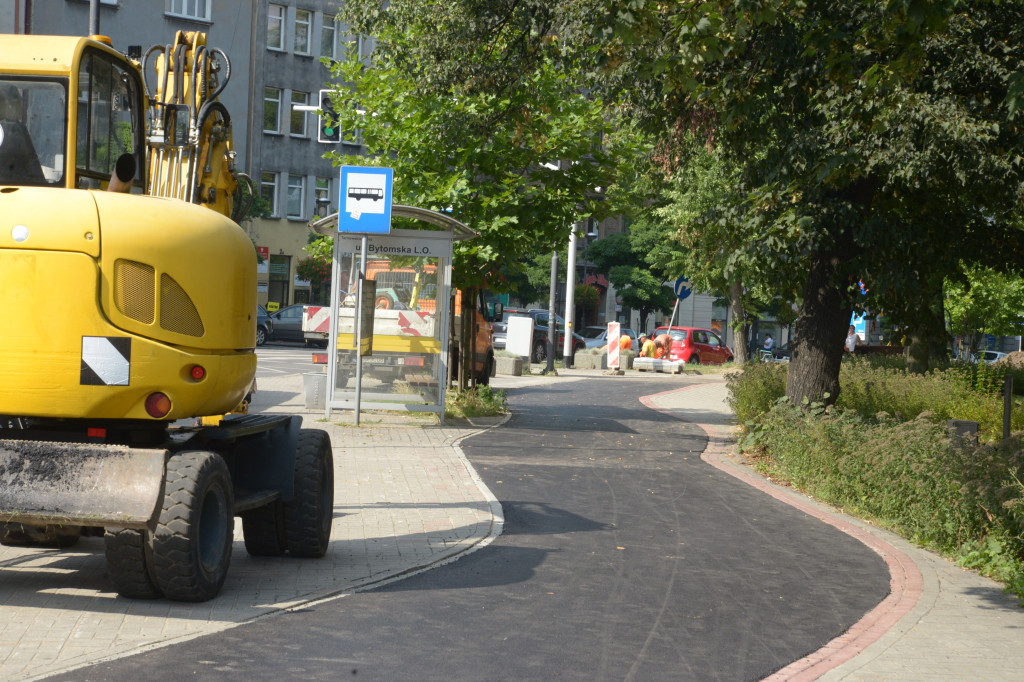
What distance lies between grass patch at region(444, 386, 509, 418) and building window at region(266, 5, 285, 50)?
3814cm

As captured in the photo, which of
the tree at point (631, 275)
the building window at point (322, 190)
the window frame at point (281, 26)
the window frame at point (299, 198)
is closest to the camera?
the window frame at point (281, 26)

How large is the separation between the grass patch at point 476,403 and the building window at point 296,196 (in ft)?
126

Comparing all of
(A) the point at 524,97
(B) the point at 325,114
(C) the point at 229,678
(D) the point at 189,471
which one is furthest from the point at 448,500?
(B) the point at 325,114

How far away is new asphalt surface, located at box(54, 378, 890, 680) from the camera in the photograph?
5.61m

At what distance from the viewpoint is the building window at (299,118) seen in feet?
182

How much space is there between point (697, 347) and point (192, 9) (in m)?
24.6

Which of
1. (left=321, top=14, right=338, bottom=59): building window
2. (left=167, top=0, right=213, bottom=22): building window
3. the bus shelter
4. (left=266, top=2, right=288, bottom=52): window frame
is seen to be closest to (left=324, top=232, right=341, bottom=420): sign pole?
the bus shelter

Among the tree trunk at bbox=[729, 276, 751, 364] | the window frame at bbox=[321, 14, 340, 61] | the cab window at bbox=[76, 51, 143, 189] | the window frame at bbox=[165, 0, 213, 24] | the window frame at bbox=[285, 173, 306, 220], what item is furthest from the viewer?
the window frame at bbox=[285, 173, 306, 220]

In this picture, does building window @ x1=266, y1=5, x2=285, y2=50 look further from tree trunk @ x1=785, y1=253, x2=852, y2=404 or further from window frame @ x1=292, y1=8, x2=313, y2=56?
tree trunk @ x1=785, y1=253, x2=852, y2=404

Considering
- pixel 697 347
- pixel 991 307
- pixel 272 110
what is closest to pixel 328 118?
pixel 991 307

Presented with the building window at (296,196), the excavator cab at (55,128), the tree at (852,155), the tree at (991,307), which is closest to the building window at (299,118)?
the building window at (296,196)

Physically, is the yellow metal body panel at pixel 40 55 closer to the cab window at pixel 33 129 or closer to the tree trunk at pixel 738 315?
the cab window at pixel 33 129

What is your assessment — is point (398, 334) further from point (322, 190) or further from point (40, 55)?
point (322, 190)

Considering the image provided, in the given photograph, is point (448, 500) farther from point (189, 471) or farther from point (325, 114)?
point (325, 114)
